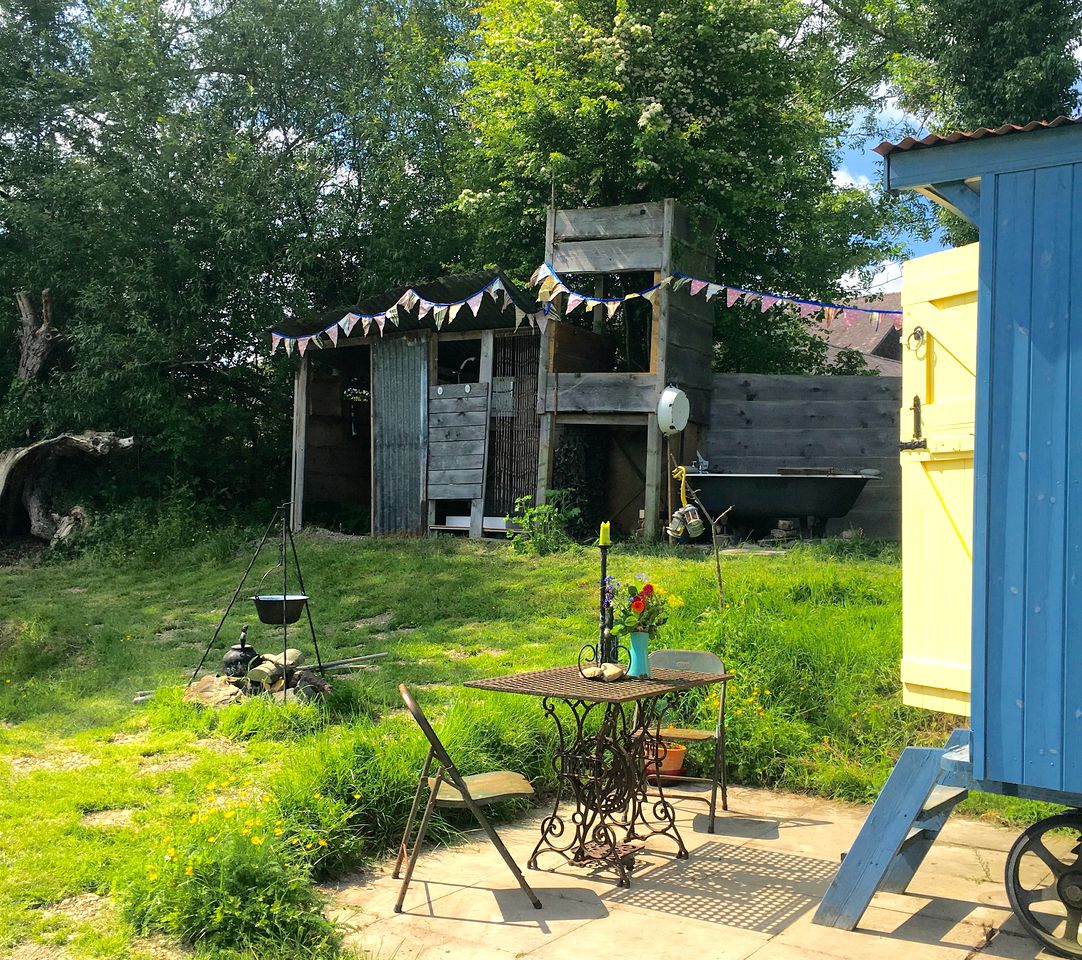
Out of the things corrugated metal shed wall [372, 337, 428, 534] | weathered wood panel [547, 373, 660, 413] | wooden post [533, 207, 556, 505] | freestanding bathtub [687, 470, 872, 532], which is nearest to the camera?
freestanding bathtub [687, 470, 872, 532]

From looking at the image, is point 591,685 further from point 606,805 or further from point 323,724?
point 323,724

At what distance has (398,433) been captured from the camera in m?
13.8

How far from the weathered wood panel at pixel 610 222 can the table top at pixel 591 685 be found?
8024mm

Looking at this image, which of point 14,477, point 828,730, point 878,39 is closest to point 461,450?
point 14,477

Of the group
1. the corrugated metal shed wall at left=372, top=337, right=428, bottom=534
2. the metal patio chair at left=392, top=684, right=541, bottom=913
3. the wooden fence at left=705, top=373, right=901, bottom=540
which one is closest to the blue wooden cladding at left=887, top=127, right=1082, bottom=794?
the metal patio chair at left=392, top=684, right=541, bottom=913

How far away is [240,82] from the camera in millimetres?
18953

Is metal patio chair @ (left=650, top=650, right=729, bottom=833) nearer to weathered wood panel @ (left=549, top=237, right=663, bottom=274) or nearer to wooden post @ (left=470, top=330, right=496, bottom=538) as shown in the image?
weathered wood panel @ (left=549, top=237, right=663, bottom=274)

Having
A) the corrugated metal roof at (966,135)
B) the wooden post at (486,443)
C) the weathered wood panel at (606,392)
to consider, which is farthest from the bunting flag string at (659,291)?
the corrugated metal roof at (966,135)

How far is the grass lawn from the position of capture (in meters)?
3.69

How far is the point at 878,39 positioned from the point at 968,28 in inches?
159

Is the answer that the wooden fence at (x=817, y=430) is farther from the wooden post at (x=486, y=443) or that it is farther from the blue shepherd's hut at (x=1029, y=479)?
the blue shepherd's hut at (x=1029, y=479)

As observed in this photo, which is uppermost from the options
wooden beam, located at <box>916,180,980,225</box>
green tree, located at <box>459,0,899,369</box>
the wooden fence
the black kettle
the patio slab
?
green tree, located at <box>459,0,899,369</box>

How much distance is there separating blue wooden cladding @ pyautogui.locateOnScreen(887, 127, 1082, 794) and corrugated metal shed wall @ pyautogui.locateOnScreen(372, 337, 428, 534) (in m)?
10.5

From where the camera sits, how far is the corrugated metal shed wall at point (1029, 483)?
325 cm
